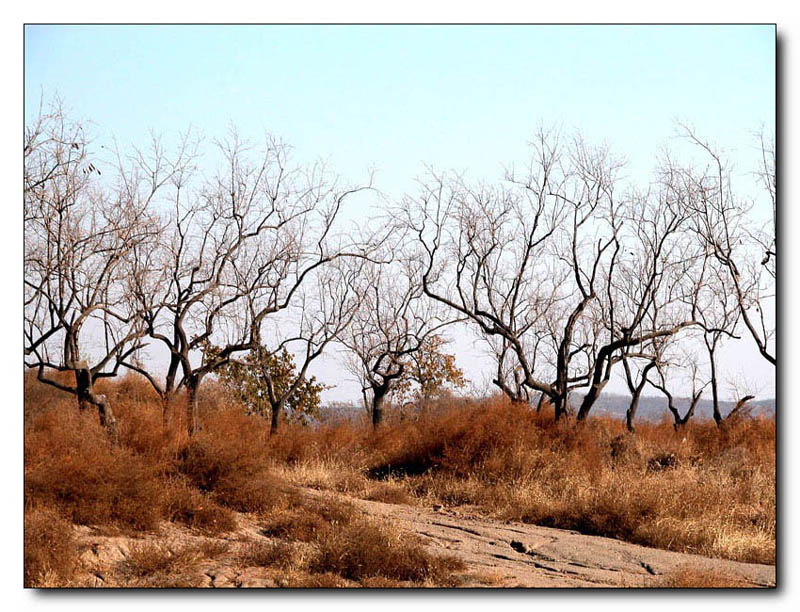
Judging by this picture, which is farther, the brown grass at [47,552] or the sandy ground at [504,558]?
the sandy ground at [504,558]

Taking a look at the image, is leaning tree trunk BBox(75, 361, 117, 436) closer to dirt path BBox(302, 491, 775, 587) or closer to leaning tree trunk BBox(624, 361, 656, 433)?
dirt path BBox(302, 491, 775, 587)

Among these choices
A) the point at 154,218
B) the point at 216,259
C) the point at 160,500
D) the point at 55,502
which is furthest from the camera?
the point at 216,259

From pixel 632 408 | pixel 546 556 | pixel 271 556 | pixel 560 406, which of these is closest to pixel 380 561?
pixel 271 556

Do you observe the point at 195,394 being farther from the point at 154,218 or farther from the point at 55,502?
the point at 55,502

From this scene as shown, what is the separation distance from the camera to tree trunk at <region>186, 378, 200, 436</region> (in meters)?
10.1

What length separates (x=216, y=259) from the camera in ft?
40.1

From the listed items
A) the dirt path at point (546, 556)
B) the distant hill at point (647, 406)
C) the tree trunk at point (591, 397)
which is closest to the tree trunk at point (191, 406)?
the dirt path at point (546, 556)

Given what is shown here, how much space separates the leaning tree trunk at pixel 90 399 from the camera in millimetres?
9438

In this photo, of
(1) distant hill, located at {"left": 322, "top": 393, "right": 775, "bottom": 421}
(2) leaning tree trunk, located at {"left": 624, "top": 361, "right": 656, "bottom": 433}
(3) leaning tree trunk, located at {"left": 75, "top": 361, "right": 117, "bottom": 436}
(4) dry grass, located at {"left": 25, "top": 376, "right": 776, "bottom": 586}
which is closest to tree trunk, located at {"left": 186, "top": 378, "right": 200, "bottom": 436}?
(4) dry grass, located at {"left": 25, "top": 376, "right": 776, "bottom": 586}

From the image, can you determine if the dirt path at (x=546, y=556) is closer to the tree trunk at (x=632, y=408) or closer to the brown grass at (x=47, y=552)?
the brown grass at (x=47, y=552)

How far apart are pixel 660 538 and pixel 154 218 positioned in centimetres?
738

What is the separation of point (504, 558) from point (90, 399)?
547 cm

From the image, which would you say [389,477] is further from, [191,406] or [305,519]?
[305,519]
